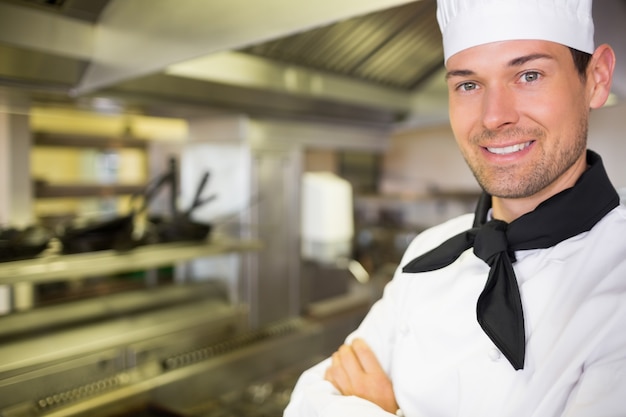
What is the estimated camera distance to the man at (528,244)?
67 centimetres

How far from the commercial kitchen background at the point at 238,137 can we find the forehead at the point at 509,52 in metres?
0.18

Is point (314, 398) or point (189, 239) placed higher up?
point (189, 239)

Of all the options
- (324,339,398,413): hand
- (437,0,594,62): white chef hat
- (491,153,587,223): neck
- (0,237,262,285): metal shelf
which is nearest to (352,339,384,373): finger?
(324,339,398,413): hand

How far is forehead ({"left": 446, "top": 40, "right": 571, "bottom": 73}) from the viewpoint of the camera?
2.44 feet

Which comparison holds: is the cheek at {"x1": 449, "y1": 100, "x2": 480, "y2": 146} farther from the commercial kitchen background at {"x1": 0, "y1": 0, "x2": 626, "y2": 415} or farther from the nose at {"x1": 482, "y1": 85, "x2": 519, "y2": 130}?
the commercial kitchen background at {"x1": 0, "y1": 0, "x2": 626, "y2": 415}

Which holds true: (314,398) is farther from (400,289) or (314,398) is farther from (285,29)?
(285,29)

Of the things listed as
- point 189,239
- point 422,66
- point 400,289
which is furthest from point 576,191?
point 422,66

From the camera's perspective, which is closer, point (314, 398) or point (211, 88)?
point (314, 398)

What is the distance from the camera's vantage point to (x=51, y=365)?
4.82 feet

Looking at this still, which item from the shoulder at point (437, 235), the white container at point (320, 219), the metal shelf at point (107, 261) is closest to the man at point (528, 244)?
the shoulder at point (437, 235)

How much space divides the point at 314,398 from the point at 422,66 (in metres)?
1.95

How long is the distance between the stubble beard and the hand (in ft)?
1.37

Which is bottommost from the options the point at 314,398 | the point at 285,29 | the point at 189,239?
the point at 314,398

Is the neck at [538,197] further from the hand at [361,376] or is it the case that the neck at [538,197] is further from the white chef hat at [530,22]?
→ the hand at [361,376]
